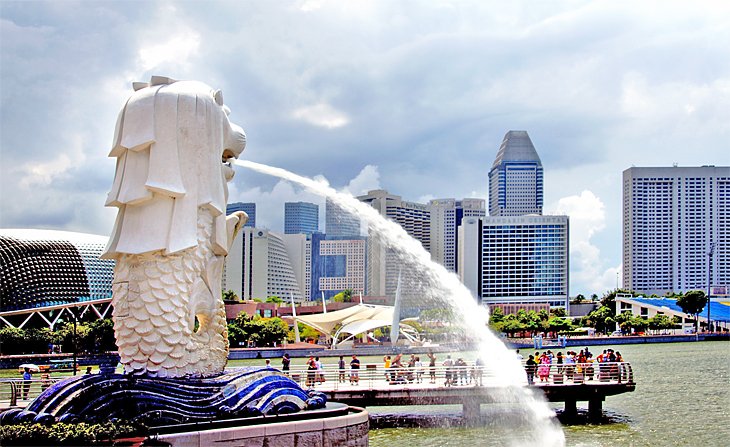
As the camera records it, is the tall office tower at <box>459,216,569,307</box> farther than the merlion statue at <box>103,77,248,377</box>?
Yes

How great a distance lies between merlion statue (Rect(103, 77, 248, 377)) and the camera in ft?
51.5

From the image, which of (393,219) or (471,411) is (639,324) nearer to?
(393,219)

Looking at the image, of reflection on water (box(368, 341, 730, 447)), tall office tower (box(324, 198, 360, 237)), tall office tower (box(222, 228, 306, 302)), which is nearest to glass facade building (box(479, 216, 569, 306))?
tall office tower (box(324, 198, 360, 237))

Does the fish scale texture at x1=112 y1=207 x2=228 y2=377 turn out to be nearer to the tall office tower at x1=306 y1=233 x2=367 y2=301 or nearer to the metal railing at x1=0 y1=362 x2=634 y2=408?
the metal railing at x1=0 y1=362 x2=634 y2=408

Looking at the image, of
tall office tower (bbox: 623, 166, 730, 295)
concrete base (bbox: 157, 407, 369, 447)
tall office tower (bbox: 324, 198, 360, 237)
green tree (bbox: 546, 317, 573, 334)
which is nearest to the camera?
concrete base (bbox: 157, 407, 369, 447)

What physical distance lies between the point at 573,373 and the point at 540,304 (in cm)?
13837

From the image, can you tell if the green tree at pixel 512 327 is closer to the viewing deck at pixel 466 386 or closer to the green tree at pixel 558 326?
the green tree at pixel 558 326

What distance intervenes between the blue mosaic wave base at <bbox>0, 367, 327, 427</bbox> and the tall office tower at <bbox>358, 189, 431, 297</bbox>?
123328 millimetres

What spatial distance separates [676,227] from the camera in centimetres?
18825

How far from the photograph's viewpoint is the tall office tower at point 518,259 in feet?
527

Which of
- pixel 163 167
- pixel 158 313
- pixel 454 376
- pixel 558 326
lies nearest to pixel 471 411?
pixel 454 376

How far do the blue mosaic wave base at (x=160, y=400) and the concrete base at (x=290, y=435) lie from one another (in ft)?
1.92

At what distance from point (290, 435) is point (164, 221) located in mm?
4476

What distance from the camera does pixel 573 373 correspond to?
2580cm
